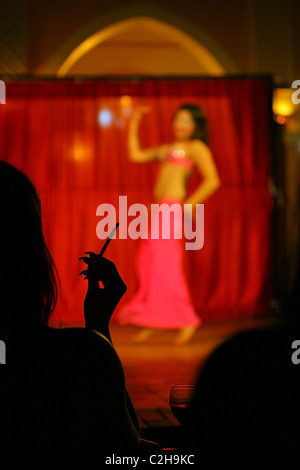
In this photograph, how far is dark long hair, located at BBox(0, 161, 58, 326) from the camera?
0.72 meters

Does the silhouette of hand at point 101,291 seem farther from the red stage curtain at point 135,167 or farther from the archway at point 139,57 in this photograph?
the archway at point 139,57

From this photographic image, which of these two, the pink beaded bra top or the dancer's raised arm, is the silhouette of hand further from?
the dancer's raised arm

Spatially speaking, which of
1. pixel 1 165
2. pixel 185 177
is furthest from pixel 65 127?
pixel 1 165

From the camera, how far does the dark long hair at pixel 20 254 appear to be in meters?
0.72

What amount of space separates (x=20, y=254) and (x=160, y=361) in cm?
251

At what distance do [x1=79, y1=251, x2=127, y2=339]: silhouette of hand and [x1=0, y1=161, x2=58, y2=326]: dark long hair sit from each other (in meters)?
0.16

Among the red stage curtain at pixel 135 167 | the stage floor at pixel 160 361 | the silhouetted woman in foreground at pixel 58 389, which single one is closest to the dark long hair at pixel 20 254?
the silhouetted woman in foreground at pixel 58 389

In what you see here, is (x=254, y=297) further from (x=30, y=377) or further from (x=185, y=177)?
(x=30, y=377)

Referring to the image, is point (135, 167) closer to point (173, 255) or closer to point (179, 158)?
point (179, 158)

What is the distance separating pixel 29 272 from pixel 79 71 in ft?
17.5

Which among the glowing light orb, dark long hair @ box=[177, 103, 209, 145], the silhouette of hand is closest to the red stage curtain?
the glowing light orb

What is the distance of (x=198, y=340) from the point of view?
392cm

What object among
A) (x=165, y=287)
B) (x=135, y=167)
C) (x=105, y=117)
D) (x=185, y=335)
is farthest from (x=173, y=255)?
(x=105, y=117)

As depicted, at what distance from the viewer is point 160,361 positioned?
10.3 ft
